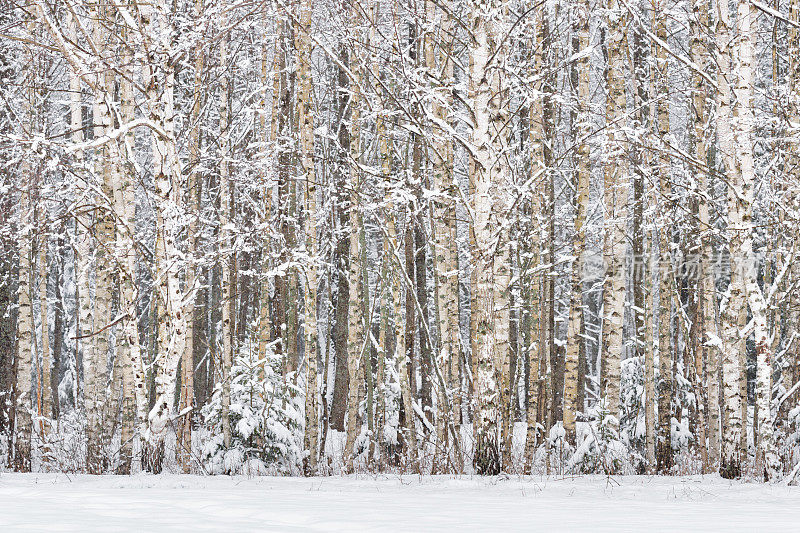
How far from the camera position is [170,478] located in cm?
862

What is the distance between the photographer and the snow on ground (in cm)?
554

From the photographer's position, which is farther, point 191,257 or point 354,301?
A: point 354,301

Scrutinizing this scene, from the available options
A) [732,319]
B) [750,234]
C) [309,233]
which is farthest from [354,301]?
[750,234]

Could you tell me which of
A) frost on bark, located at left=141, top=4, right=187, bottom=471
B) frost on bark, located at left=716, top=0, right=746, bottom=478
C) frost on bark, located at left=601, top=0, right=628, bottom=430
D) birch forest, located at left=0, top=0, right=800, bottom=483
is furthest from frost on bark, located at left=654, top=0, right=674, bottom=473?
frost on bark, located at left=141, top=4, right=187, bottom=471

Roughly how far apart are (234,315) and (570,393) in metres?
9.69

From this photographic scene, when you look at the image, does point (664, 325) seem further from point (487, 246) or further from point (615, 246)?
point (487, 246)

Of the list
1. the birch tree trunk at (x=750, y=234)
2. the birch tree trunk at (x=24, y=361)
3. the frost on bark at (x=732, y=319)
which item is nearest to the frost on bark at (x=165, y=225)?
the birch tree trunk at (x=24, y=361)

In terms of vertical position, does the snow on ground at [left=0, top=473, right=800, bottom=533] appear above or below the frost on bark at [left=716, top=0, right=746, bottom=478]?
below

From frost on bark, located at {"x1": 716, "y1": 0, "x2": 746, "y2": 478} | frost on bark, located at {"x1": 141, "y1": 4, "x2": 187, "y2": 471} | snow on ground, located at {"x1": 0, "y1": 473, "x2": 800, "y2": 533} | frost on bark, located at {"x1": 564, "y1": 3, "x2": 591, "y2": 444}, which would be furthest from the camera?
frost on bark, located at {"x1": 564, "y1": 3, "x2": 591, "y2": 444}

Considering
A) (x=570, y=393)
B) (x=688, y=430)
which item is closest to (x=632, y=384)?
(x=688, y=430)

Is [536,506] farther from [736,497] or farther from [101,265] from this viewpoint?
[101,265]

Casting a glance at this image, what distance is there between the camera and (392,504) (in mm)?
6754

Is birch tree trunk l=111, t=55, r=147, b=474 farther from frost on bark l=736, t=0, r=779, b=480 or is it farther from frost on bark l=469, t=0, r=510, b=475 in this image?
frost on bark l=736, t=0, r=779, b=480

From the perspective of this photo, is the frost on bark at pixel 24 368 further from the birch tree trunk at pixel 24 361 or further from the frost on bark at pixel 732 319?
the frost on bark at pixel 732 319
